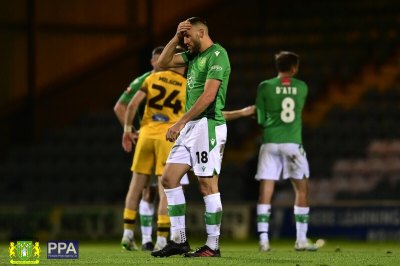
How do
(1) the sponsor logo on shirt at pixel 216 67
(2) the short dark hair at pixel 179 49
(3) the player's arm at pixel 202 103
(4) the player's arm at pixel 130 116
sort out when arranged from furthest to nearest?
(4) the player's arm at pixel 130 116
(2) the short dark hair at pixel 179 49
(1) the sponsor logo on shirt at pixel 216 67
(3) the player's arm at pixel 202 103

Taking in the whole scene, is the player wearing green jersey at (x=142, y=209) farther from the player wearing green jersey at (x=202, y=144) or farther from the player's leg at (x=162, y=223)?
the player wearing green jersey at (x=202, y=144)

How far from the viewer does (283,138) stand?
1150 cm

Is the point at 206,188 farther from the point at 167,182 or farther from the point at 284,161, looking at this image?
the point at 284,161

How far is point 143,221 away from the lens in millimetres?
11625

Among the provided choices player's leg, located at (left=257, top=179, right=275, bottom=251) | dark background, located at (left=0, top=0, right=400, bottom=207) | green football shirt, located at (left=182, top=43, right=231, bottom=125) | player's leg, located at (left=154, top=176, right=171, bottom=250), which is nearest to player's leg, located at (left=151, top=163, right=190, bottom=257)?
green football shirt, located at (left=182, top=43, right=231, bottom=125)

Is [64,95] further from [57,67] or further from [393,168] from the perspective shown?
[393,168]

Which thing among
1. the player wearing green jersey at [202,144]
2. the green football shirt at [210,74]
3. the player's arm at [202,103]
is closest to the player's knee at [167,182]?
the player wearing green jersey at [202,144]

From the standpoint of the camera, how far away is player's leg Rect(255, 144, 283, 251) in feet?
37.6

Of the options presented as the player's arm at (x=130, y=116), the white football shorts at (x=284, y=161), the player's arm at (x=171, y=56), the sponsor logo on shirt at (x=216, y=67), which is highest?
the player's arm at (x=171, y=56)

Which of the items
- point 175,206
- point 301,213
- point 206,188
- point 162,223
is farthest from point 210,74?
point 301,213

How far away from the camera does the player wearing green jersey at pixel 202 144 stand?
30.3 ft

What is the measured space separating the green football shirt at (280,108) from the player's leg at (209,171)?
7.30ft

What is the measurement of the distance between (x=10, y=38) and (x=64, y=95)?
61.6 inches

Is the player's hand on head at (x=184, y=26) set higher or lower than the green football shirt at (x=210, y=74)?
higher
